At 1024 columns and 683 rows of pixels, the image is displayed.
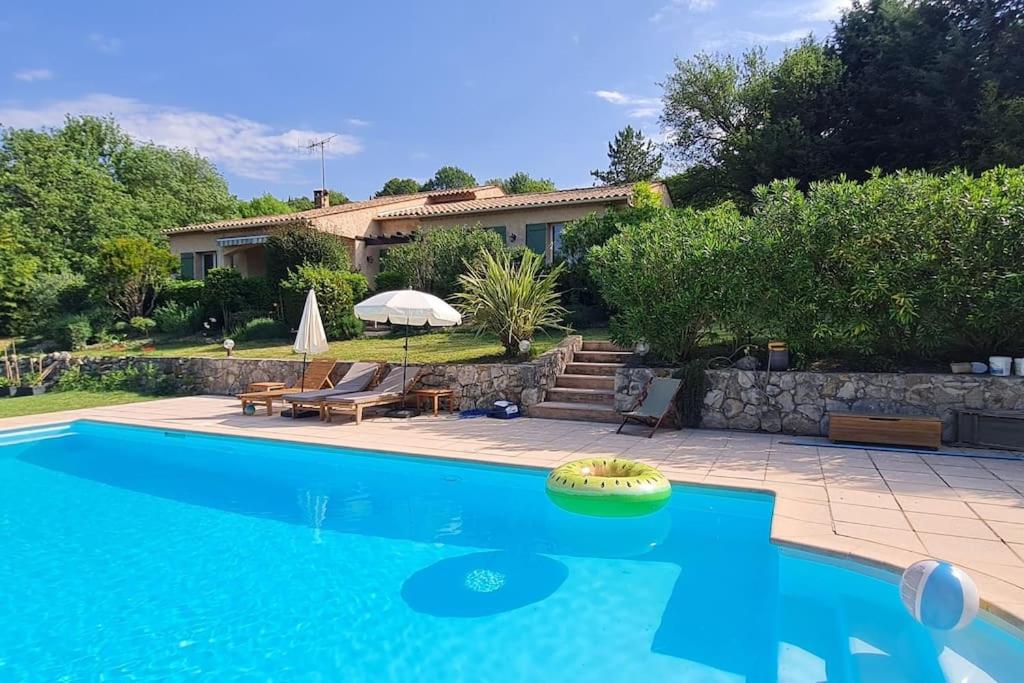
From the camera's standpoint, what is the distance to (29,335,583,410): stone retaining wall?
38.0 feet

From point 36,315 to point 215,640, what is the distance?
23347mm

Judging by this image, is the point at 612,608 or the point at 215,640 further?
the point at 612,608

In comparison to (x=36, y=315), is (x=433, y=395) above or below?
below

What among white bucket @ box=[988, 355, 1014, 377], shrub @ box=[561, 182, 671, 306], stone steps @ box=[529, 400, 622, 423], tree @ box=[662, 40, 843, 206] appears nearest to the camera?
white bucket @ box=[988, 355, 1014, 377]

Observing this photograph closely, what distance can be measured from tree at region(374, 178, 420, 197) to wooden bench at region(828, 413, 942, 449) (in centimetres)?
4956

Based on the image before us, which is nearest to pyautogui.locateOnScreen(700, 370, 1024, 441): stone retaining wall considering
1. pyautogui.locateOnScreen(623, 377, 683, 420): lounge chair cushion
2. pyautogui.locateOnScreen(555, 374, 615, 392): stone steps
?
pyautogui.locateOnScreen(623, 377, 683, 420): lounge chair cushion

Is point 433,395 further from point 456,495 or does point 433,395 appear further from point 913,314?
point 913,314

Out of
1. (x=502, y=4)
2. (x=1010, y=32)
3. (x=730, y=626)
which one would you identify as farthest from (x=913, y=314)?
(x=1010, y=32)

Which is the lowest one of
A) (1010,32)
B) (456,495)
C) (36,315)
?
(456,495)

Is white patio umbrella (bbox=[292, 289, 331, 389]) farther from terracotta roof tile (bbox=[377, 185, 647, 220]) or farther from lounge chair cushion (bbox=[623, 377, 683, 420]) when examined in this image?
Answer: terracotta roof tile (bbox=[377, 185, 647, 220])

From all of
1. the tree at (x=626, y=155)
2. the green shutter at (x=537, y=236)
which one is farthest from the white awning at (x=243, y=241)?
the tree at (x=626, y=155)

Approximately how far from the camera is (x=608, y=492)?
538 centimetres

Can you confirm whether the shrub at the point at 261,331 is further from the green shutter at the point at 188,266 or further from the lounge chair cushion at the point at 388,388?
the green shutter at the point at 188,266

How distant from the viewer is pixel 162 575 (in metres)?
5.07
